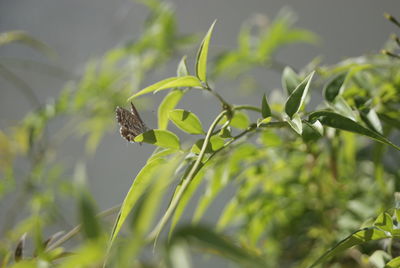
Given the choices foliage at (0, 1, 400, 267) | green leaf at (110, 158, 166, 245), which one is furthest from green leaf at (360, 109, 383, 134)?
green leaf at (110, 158, 166, 245)

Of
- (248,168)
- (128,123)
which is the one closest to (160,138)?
(128,123)

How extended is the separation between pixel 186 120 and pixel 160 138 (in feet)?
0.07

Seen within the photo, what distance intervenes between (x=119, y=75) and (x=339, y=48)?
0.61 metres

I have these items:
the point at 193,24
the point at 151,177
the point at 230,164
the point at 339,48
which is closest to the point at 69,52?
the point at 193,24

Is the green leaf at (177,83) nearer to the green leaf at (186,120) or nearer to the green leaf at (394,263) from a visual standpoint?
the green leaf at (186,120)

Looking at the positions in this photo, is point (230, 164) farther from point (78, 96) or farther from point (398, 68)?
point (78, 96)

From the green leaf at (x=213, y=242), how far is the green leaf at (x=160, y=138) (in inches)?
4.0

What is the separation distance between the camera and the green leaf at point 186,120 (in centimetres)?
21

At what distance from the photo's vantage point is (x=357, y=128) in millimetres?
178

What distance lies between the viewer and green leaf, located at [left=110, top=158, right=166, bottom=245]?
18 cm

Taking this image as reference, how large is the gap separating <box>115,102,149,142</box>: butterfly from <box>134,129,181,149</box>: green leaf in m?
0.01

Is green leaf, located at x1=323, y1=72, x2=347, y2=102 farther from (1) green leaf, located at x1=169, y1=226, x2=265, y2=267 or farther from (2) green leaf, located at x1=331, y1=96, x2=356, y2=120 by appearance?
(1) green leaf, located at x1=169, y1=226, x2=265, y2=267

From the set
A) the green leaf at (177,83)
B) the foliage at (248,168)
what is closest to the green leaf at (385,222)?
the foliage at (248,168)

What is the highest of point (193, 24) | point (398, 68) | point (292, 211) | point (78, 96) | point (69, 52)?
point (69, 52)
